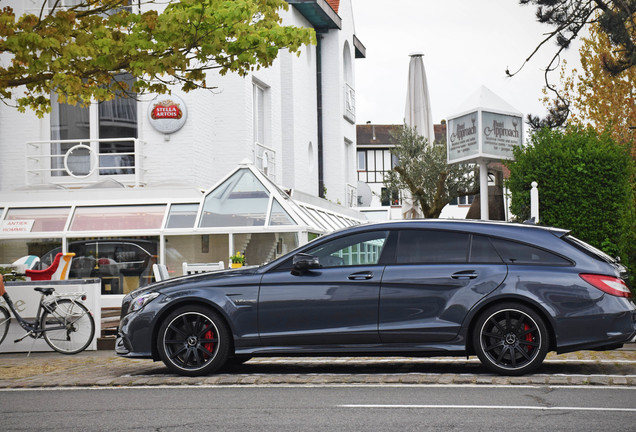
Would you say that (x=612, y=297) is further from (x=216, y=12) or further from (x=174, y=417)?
(x=216, y=12)

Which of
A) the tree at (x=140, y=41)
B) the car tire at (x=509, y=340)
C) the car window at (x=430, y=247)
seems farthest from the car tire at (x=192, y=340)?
the tree at (x=140, y=41)

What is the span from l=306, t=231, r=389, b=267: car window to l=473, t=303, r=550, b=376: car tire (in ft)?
4.08

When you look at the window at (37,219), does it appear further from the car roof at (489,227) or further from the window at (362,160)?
the window at (362,160)

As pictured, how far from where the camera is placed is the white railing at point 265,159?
1067 inches

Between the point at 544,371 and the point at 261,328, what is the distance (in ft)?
9.34

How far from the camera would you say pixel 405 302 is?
9.79m

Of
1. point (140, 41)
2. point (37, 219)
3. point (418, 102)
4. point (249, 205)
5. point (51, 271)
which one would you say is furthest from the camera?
point (418, 102)

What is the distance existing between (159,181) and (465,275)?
49.4 feet

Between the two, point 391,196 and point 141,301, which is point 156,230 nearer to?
point 141,301

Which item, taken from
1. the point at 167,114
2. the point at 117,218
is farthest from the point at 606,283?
the point at 167,114

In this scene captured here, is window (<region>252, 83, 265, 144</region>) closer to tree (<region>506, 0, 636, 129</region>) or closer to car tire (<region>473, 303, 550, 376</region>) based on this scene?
tree (<region>506, 0, 636, 129</region>)

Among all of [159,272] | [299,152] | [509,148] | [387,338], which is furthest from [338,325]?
[299,152]

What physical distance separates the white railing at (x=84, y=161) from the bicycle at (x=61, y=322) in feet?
30.6

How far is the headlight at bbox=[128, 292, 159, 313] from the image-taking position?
33.4ft
